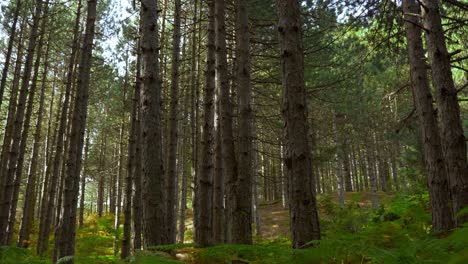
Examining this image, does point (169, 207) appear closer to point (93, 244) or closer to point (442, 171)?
point (442, 171)

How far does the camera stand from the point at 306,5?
1089 centimetres

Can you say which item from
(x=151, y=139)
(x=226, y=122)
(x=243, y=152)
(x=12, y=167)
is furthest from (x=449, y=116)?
(x=12, y=167)

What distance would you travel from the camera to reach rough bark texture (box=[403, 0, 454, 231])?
568 cm

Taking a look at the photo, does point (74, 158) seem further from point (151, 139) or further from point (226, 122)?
point (151, 139)

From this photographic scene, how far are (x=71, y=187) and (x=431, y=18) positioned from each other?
300 inches

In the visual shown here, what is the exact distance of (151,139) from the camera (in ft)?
16.1

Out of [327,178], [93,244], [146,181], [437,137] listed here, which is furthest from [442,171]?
[327,178]

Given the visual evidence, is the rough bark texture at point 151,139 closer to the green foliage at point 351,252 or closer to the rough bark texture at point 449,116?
the green foliage at point 351,252

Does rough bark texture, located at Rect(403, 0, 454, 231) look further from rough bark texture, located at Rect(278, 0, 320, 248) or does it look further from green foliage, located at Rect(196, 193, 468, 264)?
rough bark texture, located at Rect(278, 0, 320, 248)

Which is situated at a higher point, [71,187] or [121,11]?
[121,11]

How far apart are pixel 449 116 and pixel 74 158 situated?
24.2 feet

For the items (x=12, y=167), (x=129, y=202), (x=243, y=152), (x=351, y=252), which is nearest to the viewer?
Answer: (x=351, y=252)

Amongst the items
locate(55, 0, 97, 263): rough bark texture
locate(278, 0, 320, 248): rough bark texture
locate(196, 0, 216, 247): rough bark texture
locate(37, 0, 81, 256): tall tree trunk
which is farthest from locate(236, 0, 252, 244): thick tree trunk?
locate(37, 0, 81, 256): tall tree trunk

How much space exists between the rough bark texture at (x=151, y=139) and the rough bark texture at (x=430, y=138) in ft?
12.4
